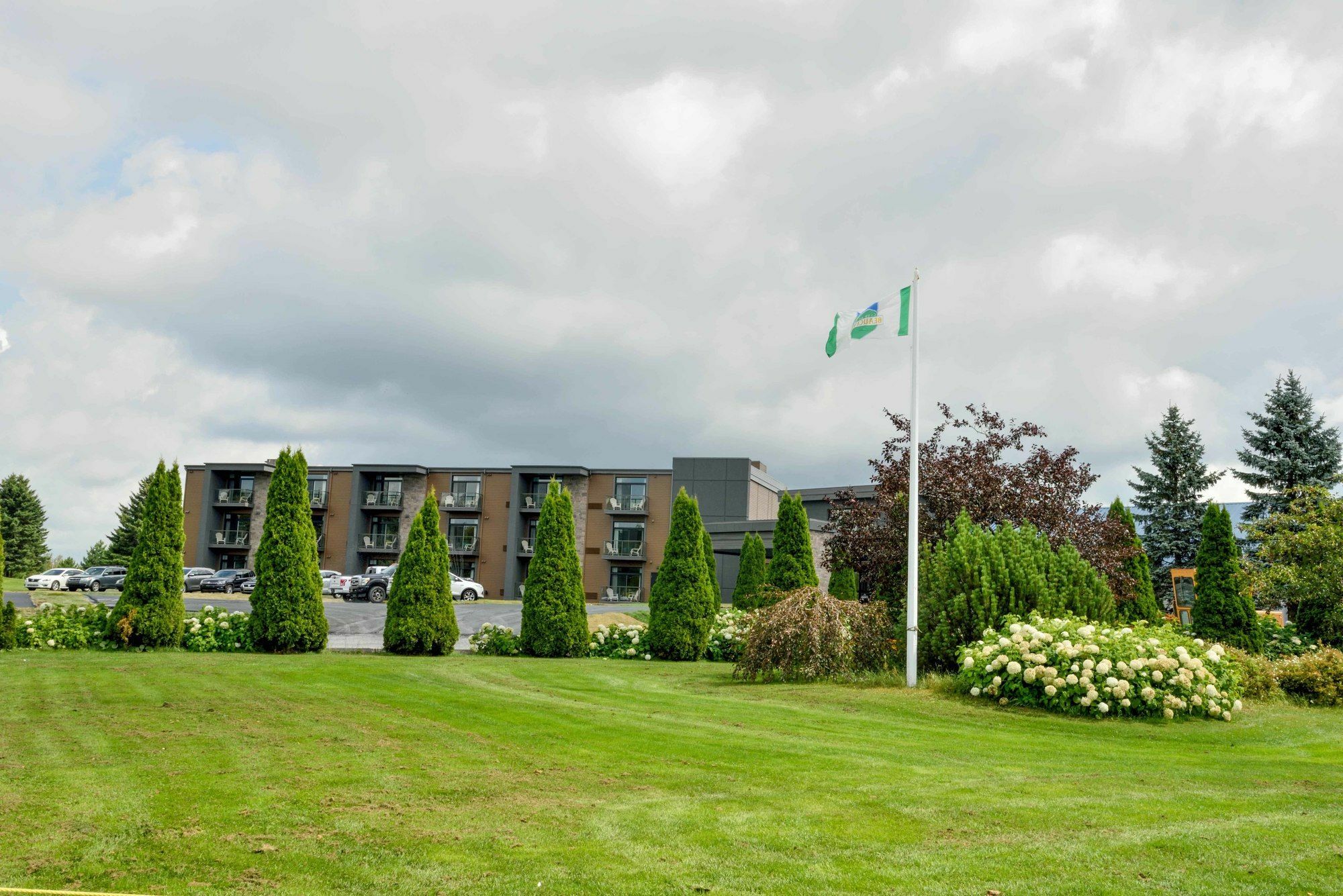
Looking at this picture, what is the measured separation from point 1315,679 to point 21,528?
72002mm

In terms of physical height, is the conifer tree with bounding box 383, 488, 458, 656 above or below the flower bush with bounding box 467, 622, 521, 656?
above

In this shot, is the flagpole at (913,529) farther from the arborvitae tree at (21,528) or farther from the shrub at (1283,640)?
the arborvitae tree at (21,528)

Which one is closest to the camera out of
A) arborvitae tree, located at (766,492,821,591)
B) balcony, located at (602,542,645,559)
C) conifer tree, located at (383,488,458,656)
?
conifer tree, located at (383,488,458,656)

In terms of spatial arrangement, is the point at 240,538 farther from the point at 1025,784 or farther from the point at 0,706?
the point at 1025,784

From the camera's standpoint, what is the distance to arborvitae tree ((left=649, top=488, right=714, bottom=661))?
21.5 m

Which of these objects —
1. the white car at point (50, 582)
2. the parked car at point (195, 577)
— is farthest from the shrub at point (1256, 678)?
the white car at point (50, 582)

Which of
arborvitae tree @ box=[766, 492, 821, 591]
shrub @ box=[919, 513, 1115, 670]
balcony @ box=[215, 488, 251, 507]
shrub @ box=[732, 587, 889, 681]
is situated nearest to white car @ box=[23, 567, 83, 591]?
balcony @ box=[215, 488, 251, 507]

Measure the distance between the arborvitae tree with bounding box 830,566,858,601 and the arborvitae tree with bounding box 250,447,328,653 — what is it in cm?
1410

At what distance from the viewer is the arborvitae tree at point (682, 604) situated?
70.6ft

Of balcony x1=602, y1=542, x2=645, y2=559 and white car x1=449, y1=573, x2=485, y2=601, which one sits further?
balcony x1=602, y1=542, x2=645, y2=559

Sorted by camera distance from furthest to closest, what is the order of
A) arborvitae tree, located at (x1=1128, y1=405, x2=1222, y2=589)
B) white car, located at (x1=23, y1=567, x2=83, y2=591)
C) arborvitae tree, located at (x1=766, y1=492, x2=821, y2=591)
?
white car, located at (x1=23, y1=567, x2=83, y2=591) → arborvitae tree, located at (x1=1128, y1=405, x2=1222, y2=589) → arborvitae tree, located at (x1=766, y1=492, x2=821, y2=591)

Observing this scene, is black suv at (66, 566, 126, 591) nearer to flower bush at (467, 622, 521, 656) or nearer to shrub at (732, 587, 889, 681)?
Answer: flower bush at (467, 622, 521, 656)

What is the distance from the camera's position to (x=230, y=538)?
2325 inches

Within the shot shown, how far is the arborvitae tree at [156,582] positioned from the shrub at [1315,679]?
66.2 feet
